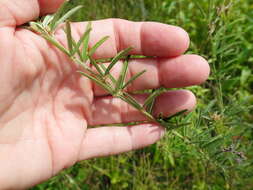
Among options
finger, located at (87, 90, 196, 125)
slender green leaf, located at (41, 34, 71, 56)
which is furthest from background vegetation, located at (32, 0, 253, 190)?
slender green leaf, located at (41, 34, 71, 56)

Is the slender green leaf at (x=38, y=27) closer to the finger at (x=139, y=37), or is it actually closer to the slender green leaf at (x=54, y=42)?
the slender green leaf at (x=54, y=42)

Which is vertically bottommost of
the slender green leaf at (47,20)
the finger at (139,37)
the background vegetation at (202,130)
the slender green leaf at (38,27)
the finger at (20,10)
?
the background vegetation at (202,130)

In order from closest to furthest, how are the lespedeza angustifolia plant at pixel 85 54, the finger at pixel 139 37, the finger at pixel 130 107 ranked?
the lespedeza angustifolia plant at pixel 85 54 < the finger at pixel 139 37 < the finger at pixel 130 107

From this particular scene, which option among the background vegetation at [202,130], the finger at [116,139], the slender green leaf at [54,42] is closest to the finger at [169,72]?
the background vegetation at [202,130]

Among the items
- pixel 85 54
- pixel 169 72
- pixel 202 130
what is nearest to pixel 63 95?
pixel 85 54

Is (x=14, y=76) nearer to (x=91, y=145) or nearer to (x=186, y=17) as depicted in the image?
(x=91, y=145)

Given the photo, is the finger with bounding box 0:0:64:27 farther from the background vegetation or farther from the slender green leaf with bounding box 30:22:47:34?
the background vegetation

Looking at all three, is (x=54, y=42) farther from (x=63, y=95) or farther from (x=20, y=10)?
(x=63, y=95)
